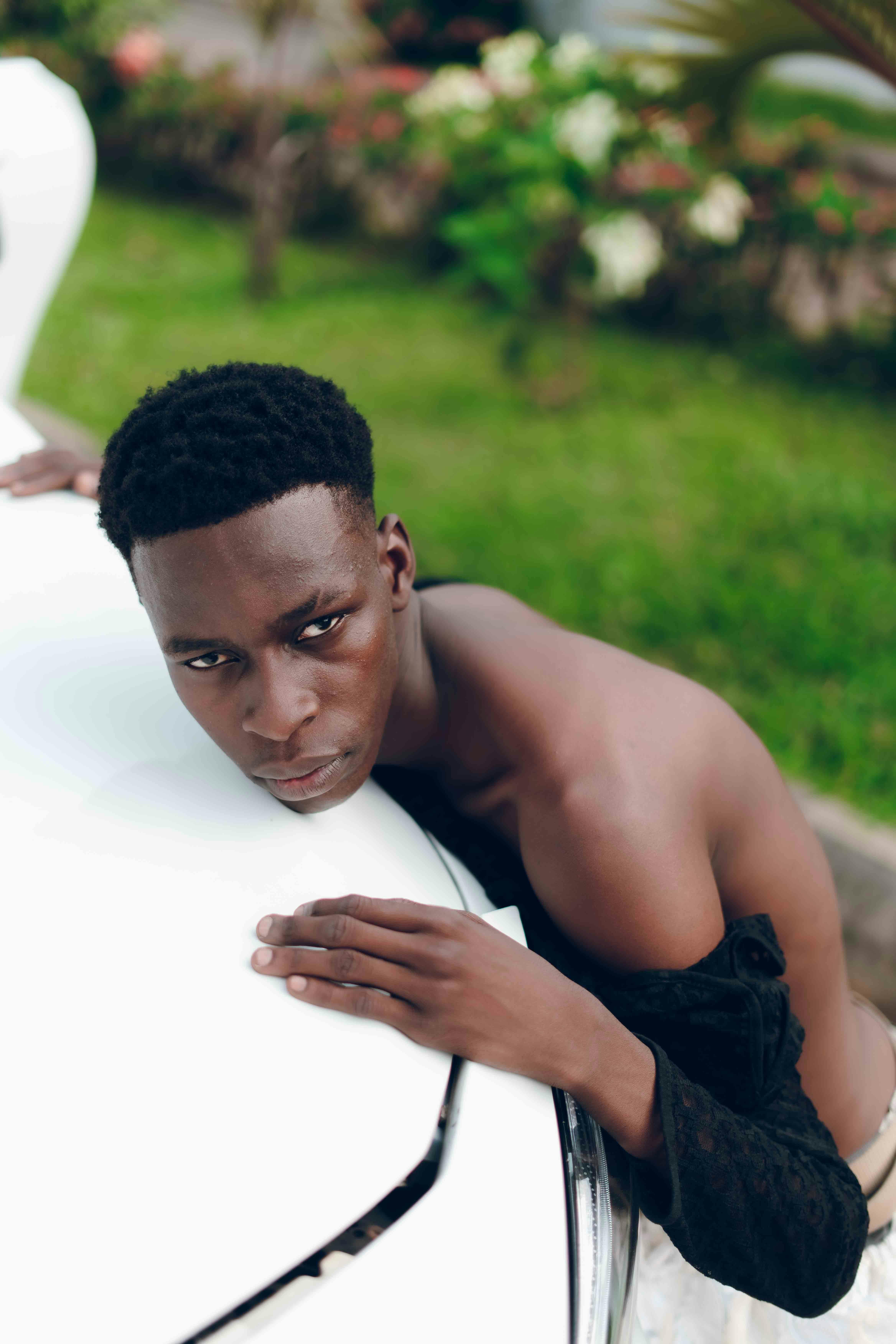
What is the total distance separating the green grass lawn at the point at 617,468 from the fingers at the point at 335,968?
2.16 meters

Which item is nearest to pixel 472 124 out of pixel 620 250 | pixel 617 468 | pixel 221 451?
pixel 620 250

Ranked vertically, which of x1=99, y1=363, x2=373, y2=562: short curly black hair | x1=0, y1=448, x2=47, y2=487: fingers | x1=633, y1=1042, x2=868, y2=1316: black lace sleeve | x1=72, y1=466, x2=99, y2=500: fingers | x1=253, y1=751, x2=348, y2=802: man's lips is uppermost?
x1=99, y1=363, x2=373, y2=562: short curly black hair

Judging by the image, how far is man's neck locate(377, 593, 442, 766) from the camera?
145 cm

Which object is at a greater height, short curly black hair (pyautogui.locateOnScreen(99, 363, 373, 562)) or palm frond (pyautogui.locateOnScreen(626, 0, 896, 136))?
palm frond (pyautogui.locateOnScreen(626, 0, 896, 136))

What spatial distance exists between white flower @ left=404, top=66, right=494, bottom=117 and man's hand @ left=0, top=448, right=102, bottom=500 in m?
4.23

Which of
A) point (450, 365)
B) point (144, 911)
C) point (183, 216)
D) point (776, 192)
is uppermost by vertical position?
point (144, 911)

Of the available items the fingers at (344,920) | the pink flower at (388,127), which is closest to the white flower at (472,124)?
the pink flower at (388,127)

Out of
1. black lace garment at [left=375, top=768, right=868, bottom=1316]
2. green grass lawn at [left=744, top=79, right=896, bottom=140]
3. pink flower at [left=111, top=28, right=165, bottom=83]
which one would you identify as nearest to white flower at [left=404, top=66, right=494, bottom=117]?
green grass lawn at [left=744, top=79, right=896, bottom=140]

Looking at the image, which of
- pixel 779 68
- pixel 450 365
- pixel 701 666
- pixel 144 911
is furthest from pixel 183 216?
pixel 144 911

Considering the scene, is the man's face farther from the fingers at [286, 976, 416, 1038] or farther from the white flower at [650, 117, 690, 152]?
the white flower at [650, 117, 690, 152]

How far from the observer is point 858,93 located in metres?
8.27

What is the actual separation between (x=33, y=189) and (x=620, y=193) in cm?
402

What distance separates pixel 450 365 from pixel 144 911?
486cm

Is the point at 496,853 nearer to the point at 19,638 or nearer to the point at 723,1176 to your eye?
the point at 723,1176
